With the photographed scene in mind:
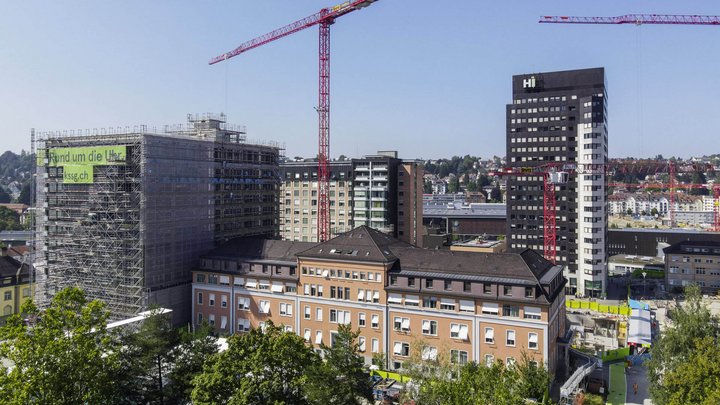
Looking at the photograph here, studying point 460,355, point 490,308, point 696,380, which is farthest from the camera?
point 460,355

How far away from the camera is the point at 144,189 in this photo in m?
60.9

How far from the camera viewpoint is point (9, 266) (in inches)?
2923

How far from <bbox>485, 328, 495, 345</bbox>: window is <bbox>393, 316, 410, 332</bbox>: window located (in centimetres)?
771

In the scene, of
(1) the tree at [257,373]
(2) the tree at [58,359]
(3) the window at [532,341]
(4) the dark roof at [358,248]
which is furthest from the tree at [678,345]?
(2) the tree at [58,359]

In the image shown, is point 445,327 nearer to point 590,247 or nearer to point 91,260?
point 91,260

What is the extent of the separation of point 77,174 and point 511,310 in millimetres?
51772

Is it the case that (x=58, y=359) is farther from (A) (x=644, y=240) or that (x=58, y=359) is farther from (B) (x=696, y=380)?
(A) (x=644, y=240)

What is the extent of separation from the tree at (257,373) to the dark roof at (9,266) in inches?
2206

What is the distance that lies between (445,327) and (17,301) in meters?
59.6

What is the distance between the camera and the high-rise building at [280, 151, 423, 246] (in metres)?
110

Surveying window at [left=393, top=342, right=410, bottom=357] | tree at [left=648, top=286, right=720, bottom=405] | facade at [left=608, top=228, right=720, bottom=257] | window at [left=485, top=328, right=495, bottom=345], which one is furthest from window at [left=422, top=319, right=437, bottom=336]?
facade at [left=608, top=228, right=720, bottom=257]

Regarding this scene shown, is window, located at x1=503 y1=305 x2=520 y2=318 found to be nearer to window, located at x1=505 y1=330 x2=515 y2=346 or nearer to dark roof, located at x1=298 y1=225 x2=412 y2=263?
window, located at x1=505 y1=330 x2=515 y2=346

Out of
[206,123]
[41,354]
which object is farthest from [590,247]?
[41,354]

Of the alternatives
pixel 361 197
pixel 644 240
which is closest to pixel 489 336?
pixel 361 197
